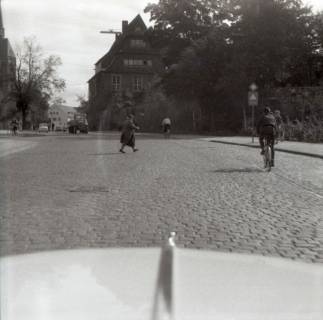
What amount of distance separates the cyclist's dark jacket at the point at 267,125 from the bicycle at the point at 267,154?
0.20 meters

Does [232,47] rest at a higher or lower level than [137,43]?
lower

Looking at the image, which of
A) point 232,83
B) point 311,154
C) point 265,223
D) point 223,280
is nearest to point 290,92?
point 232,83

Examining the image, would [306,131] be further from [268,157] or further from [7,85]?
[7,85]

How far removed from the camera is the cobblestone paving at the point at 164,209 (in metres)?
5.84

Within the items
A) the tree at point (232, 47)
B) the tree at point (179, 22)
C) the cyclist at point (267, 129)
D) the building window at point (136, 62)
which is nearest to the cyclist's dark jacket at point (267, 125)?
the cyclist at point (267, 129)

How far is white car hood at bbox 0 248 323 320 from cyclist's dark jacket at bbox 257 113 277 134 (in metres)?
13.0

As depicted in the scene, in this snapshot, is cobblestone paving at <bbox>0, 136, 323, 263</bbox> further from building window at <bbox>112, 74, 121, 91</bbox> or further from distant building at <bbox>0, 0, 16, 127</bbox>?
building window at <bbox>112, 74, 121, 91</bbox>

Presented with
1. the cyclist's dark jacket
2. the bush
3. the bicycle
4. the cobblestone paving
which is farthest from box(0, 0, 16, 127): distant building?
the cobblestone paving

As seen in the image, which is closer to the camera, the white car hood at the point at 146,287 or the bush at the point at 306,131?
the white car hood at the point at 146,287

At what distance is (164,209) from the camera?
8281mm

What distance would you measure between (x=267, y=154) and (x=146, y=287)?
1336cm

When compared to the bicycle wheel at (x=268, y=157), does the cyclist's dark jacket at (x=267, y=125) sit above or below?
above

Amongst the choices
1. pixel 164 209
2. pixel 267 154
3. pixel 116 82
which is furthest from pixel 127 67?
pixel 164 209

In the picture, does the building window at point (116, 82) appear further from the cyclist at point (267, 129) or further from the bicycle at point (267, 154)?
the bicycle at point (267, 154)
